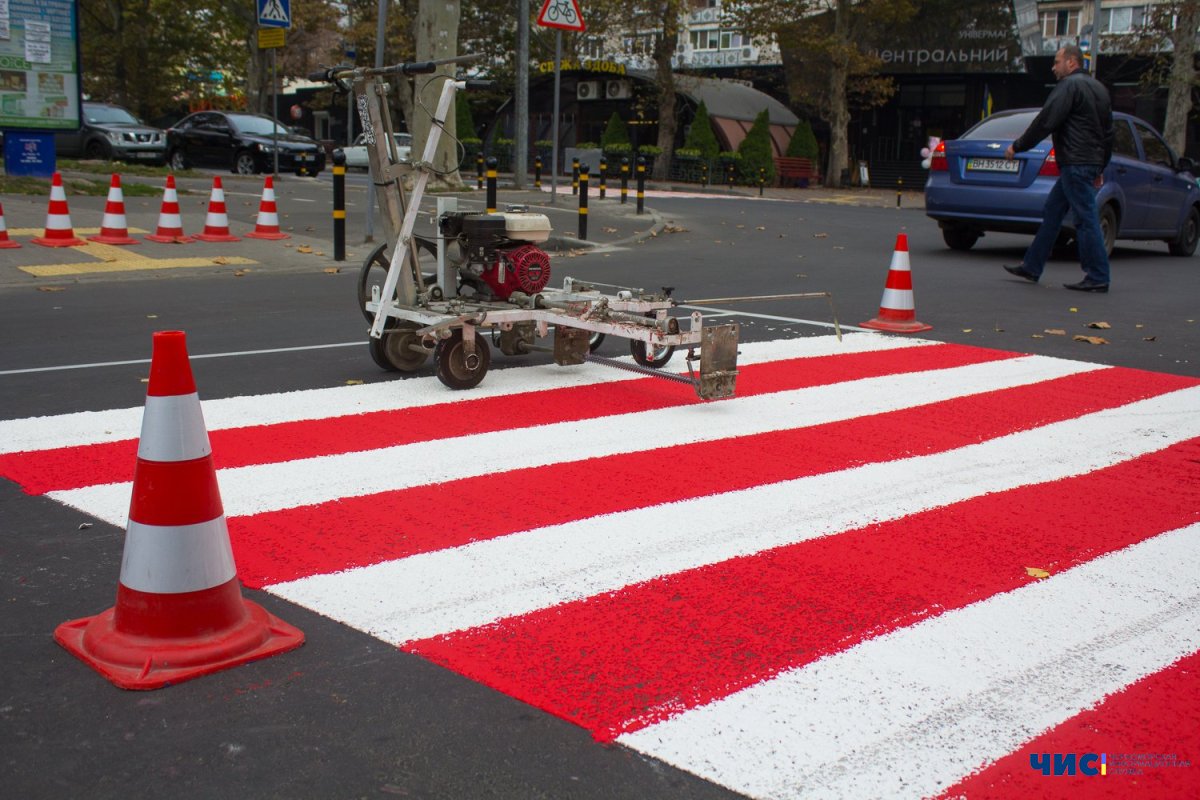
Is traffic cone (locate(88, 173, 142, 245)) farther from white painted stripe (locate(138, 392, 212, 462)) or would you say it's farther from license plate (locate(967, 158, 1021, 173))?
white painted stripe (locate(138, 392, 212, 462))

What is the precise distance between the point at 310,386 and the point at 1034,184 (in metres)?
9.91

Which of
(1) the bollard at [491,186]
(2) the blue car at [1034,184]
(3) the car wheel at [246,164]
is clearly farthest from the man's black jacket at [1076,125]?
(3) the car wheel at [246,164]

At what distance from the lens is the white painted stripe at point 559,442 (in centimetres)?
484

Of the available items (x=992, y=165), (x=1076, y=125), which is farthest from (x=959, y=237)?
(x=1076, y=125)

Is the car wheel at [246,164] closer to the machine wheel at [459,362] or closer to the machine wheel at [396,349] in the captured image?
the machine wheel at [396,349]

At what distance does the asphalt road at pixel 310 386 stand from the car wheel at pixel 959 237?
0.62 ft

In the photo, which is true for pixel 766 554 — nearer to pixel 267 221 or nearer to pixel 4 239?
pixel 4 239

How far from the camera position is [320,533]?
4.36 meters

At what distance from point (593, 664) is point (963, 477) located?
8.39 ft

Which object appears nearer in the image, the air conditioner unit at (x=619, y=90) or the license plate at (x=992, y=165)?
the license plate at (x=992, y=165)

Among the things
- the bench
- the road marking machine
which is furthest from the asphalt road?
the bench

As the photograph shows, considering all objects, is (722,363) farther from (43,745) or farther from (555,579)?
(43,745)

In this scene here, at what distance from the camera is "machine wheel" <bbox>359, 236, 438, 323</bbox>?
719 cm

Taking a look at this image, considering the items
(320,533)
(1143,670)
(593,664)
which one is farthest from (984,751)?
(320,533)
